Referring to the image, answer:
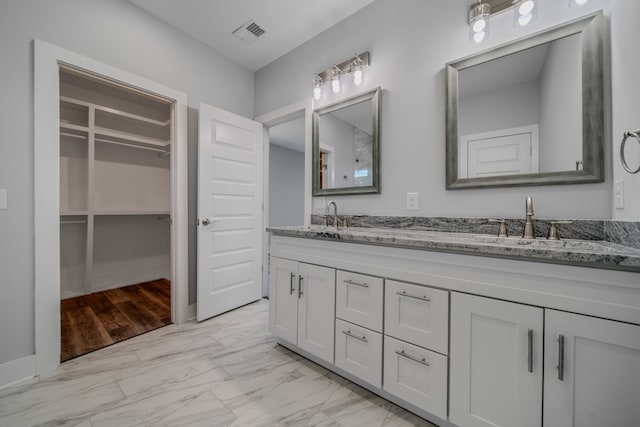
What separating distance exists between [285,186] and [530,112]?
203 inches

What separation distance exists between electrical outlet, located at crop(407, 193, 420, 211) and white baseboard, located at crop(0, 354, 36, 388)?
8.64 ft

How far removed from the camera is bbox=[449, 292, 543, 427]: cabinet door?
96cm

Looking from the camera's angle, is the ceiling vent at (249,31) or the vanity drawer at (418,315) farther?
the ceiling vent at (249,31)

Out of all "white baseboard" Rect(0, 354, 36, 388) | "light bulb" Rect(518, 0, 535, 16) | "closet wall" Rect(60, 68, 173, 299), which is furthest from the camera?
"closet wall" Rect(60, 68, 173, 299)

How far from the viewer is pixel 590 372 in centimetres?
87

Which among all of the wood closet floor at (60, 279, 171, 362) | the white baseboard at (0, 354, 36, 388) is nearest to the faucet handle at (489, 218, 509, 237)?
the wood closet floor at (60, 279, 171, 362)

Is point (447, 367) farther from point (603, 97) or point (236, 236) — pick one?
point (236, 236)

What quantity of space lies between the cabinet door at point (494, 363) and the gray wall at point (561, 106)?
90 centimetres

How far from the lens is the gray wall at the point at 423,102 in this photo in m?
1.39

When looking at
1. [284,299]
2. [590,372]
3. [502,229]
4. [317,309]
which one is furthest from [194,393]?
[502,229]

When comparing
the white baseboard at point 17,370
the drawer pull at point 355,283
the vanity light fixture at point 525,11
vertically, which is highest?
the vanity light fixture at point 525,11

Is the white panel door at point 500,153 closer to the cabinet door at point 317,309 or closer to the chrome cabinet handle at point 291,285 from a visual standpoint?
the cabinet door at point 317,309

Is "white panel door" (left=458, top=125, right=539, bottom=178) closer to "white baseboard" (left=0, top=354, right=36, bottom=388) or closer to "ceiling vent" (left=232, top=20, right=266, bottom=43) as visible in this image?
"ceiling vent" (left=232, top=20, right=266, bottom=43)

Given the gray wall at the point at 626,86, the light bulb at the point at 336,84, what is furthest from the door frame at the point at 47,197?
the gray wall at the point at 626,86
